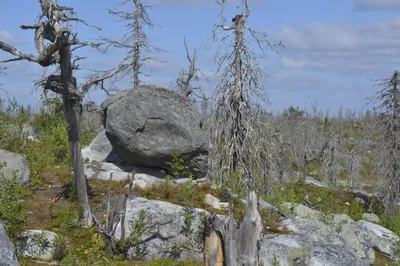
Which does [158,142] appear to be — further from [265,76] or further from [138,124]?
[265,76]

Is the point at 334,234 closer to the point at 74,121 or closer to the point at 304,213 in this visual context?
the point at 304,213

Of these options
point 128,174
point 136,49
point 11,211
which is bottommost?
point 11,211

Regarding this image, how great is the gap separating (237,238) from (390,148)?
2295cm

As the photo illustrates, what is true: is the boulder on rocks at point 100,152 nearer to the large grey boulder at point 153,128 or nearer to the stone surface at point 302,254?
the large grey boulder at point 153,128

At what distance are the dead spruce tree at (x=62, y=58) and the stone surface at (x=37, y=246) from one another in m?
1.55

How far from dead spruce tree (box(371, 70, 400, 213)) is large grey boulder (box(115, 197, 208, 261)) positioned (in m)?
18.7

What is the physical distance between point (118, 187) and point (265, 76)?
5498mm

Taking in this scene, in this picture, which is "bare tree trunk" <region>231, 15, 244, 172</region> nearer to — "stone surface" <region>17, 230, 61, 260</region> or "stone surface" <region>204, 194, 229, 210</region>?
"stone surface" <region>204, 194, 229, 210</region>

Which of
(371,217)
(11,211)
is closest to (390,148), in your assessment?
(371,217)

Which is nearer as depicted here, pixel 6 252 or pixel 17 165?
pixel 6 252

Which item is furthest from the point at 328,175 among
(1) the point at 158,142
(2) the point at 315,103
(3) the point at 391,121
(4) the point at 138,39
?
(1) the point at 158,142

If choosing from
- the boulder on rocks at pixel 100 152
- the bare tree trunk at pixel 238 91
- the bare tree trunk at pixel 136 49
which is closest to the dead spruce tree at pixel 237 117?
the bare tree trunk at pixel 238 91

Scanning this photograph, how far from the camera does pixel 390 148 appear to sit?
31172mm

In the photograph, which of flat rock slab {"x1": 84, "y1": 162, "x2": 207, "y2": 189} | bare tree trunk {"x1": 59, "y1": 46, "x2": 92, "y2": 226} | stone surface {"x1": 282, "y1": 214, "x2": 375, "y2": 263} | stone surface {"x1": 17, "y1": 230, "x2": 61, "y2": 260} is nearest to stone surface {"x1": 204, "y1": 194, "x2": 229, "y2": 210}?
flat rock slab {"x1": 84, "y1": 162, "x2": 207, "y2": 189}
